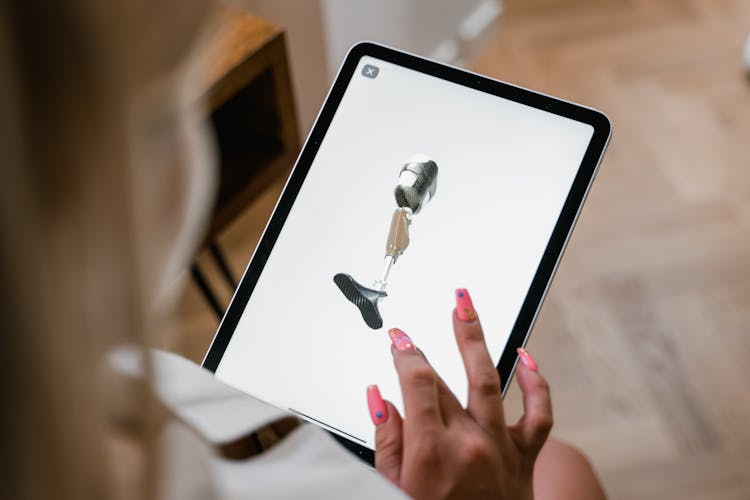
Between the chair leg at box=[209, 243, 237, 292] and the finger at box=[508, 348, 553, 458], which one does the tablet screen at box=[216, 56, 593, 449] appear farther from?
the chair leg at box=[209, 243, 237, 292]

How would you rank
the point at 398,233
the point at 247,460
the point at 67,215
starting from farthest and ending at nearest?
the point at 398,233 → the point at 247,460 → the point at 67,215

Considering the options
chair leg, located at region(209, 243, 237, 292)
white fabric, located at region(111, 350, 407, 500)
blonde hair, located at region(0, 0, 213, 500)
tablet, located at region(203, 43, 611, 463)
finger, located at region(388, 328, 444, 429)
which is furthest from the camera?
chair leg, located at region(209, 243, 237, 292)

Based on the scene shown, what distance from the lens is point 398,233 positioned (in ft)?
1.85

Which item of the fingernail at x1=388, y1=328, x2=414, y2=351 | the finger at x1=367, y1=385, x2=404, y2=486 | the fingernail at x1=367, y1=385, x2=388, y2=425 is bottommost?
the finger at x1=367, y1=385, x2=404, y2=486

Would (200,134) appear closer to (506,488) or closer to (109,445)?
(109,445)

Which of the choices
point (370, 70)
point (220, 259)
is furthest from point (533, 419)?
point (220, 259)

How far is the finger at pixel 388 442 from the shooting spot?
0.44 meters

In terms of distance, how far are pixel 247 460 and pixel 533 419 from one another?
189mm

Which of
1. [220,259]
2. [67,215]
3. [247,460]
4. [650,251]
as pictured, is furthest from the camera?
[650,251]

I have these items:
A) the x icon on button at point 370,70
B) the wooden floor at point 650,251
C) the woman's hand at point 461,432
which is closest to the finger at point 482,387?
the woman's hand at point 461,432

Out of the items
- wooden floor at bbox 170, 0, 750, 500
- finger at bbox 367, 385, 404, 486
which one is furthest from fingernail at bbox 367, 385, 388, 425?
wooden floor at bbox 170, 0, 750, 500

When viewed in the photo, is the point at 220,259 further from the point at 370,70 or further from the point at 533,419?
the point at 533,419

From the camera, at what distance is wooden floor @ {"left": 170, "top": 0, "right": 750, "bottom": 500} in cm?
101

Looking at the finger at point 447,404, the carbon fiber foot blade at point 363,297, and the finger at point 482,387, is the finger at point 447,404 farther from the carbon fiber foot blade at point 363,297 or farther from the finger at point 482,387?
the carbon fiber foot blade at point 363,297
